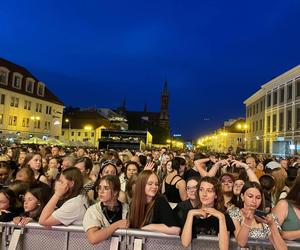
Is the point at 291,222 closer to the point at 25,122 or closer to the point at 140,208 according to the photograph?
the point at 140,208

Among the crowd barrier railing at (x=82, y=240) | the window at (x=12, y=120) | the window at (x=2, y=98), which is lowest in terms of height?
the crowd barrier railing at (x=82, y=240)

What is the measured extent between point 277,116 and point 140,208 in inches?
2088

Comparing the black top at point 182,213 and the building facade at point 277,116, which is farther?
the building facade at point 277,116

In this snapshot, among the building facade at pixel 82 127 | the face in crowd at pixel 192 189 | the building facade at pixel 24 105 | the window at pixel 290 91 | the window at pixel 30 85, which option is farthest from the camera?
the building facade at pixel 82 127

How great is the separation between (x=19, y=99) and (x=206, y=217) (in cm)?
5681

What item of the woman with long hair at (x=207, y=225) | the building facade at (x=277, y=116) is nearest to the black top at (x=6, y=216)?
the woman with long hair at (x=207, y=225)

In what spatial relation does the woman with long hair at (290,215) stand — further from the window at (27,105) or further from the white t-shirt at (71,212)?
the window at (27,105)

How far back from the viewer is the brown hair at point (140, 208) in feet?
14.3

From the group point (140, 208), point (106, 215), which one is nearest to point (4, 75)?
point (106, 215)

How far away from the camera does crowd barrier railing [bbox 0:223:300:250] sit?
4.08m

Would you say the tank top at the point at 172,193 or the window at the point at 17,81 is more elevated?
the window at the point at 17,81

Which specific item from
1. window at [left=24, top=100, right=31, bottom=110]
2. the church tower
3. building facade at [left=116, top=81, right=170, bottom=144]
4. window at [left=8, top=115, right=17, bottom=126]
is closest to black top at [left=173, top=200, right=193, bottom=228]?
window at [left=8, top=115, right=17, bottom=126]

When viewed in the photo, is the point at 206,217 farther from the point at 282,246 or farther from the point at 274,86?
→ the point at 274,86

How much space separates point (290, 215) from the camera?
169 inches
